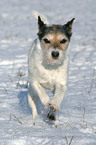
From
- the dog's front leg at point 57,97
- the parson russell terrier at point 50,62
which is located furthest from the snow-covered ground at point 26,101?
the parson russell terrier at point 50,62

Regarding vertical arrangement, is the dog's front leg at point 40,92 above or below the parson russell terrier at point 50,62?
below

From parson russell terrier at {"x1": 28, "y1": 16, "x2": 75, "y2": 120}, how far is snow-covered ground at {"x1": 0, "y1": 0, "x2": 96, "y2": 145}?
1.34 ft

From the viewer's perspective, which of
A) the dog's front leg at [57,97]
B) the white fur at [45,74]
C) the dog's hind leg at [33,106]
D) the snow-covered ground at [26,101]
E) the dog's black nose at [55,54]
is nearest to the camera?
the snow-covered ground at [26,101]

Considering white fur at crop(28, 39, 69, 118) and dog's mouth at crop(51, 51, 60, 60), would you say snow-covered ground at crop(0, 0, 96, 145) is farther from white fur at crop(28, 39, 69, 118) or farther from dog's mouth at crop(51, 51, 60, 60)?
dog's mouth at crop(51, 51, 60, 60)

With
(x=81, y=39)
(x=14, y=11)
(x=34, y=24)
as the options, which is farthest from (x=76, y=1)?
(x=81, y=39)

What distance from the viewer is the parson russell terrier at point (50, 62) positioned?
385 centimetres

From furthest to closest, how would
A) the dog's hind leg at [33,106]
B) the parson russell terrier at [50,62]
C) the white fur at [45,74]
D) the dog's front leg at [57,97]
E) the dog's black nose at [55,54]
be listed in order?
the dog's hind leg at [33,106], the white fur at [45,74], the parson russell terrier at [50,62], the dog's black nose at [55,54], the dog's front leg at [57,97]

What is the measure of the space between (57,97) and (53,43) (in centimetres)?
78

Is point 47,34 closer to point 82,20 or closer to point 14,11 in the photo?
point 82,20

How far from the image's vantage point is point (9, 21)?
1538 centimetres

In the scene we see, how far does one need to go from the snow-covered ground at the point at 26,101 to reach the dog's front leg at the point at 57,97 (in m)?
0.28

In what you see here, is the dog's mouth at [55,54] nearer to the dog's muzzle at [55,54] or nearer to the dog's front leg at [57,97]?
the dog's muzzle at [55,54]

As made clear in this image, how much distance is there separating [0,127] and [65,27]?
1796 millimetres

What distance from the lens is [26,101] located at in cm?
492
